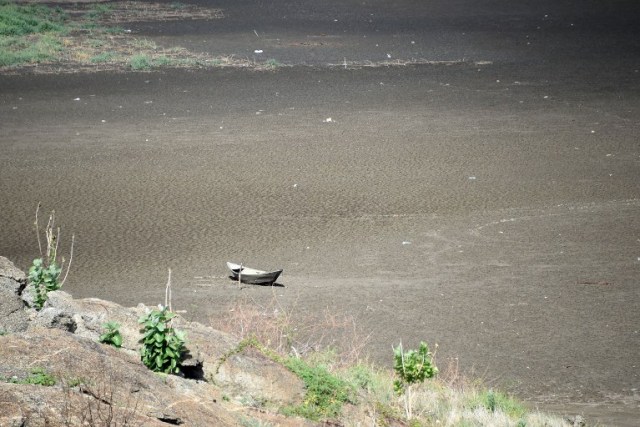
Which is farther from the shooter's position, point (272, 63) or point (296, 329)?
A: point (272, 63)

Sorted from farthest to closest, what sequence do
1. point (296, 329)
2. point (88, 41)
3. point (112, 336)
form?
point (88, 41), point (296, 329), point (112, 336)

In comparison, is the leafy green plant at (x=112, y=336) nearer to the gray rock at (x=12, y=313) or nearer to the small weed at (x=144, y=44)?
the gray rock at (x=12, y=313)

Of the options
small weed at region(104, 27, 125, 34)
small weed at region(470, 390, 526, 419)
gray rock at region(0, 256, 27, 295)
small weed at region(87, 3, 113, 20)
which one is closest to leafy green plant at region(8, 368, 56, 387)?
gray rock at region(0, 256, 27, 295)

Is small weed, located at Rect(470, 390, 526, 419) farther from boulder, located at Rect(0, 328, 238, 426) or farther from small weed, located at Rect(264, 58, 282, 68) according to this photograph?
small weed, located at Rect(264, 58, 282, 68)

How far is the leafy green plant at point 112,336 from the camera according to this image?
6620 millimetres

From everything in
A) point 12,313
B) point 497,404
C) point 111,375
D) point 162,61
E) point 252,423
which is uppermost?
point 111,375

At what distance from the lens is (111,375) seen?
18.0ft

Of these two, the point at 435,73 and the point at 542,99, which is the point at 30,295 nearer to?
the point at 542,99

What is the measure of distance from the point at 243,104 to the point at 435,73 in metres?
5.11

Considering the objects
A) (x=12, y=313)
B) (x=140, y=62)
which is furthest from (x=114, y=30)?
(x=12, y=313)

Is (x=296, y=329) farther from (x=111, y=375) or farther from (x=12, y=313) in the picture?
(x=111, y=375)

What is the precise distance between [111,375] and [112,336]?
1178 millimetres

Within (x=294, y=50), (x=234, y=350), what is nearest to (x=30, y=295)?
(x=234, y=350)

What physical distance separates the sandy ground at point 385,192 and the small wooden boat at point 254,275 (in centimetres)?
16
